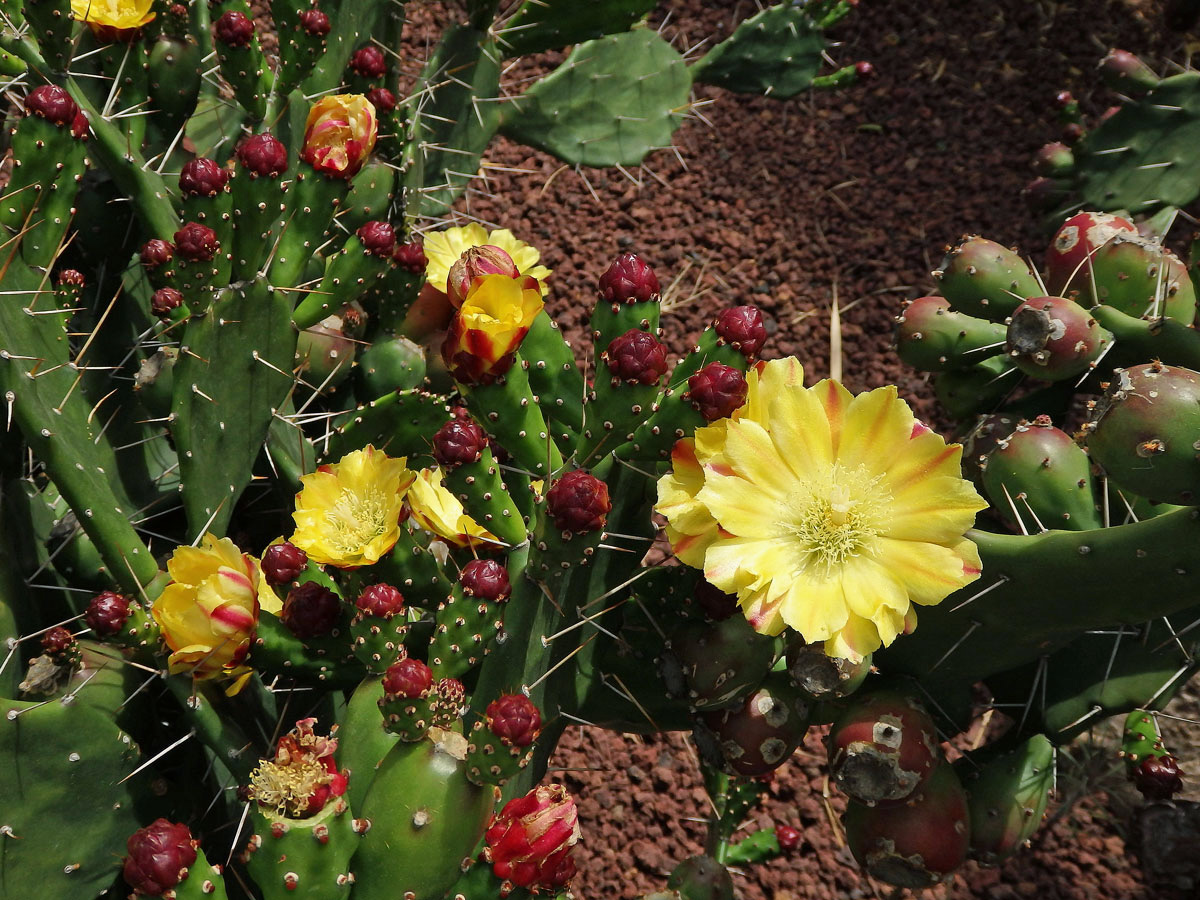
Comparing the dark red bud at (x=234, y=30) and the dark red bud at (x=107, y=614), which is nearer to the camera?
the dark red bud at (x=107, y=614)

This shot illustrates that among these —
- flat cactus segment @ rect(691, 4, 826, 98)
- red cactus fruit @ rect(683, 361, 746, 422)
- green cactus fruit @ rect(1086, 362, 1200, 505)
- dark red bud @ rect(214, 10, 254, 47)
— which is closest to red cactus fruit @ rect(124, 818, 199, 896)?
red cactus fruit @ rect(683, 361, 746, 422)

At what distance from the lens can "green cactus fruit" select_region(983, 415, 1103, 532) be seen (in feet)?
4.39

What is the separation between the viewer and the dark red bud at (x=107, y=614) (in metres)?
1.26

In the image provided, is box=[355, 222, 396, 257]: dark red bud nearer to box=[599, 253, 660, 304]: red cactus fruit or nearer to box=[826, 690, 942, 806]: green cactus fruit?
box=[599, 253, 660, 304]: red cactus fruit

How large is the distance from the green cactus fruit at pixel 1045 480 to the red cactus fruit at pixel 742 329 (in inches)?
17.7

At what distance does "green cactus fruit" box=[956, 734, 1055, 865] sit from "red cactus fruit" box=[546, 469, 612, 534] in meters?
0.68

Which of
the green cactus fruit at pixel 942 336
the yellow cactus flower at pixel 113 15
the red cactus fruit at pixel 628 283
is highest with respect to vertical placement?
the yellow cactus flower at pixel 113 15

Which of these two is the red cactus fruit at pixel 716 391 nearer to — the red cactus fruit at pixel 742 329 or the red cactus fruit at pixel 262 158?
the red cactus fruit at pixel 742 329

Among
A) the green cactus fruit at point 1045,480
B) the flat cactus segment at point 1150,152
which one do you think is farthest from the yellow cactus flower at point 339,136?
the flat cactus segment at point 1150,152

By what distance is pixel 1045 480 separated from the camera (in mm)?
1340

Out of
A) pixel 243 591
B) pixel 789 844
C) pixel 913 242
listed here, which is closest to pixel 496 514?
pixel 243 591

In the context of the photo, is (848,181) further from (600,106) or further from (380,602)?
(380,602)

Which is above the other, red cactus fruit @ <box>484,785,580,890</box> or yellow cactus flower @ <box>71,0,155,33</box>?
yellow cactus flower @ <box>71,0,155,33</box>

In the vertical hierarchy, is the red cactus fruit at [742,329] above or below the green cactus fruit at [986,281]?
above
